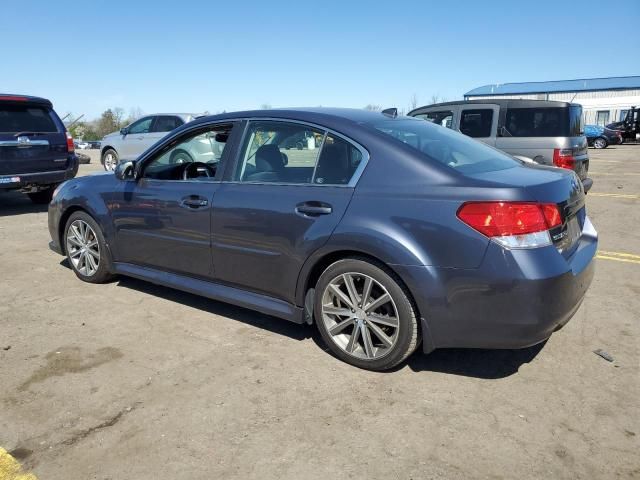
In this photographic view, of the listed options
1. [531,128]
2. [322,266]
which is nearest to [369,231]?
[322,266]

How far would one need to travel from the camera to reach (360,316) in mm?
3355

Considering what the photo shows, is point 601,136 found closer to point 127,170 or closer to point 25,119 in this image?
point 25,119

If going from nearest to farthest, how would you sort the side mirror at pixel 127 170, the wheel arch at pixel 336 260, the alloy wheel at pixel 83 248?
the wheel arch at pixel 336 260
the side mirror at pixel 127 170
the alloy wheel at pixel 83 248

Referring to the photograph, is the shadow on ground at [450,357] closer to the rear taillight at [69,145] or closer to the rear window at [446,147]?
the rear window at [446,147]

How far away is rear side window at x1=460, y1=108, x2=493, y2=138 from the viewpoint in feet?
29.9

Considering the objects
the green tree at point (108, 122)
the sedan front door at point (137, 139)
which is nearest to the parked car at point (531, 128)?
the sedan front door at point (137, 139)

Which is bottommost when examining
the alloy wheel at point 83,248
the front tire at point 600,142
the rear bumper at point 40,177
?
the front tire at point 600,142

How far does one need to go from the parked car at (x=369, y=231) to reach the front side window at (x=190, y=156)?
18 mm

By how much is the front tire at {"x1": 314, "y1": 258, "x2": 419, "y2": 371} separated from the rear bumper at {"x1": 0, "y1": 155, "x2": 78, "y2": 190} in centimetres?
678

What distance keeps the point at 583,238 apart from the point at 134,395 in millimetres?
2959

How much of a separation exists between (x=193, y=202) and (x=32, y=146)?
5.79m

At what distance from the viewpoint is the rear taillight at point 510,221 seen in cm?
286

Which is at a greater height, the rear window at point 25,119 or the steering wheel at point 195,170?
the rear window at point 25,119

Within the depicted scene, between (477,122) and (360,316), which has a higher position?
(477,122)
